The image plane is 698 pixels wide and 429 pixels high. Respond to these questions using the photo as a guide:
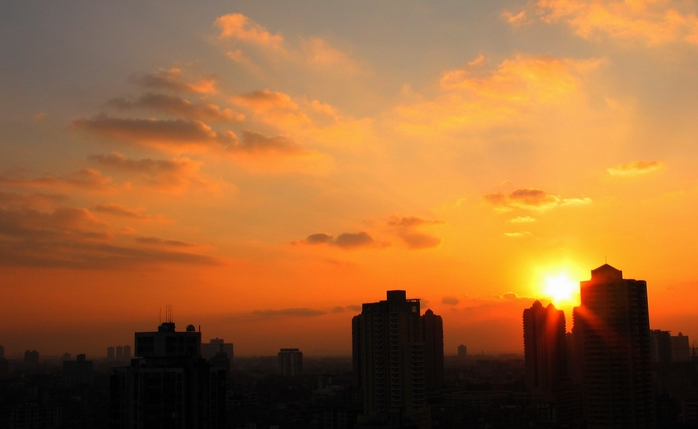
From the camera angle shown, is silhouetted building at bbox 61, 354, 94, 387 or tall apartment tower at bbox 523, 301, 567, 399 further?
silhouetted building at bbox 61, 354, 94, 387

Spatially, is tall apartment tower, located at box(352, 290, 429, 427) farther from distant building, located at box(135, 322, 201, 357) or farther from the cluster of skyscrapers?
distant building, located at box(135, 322, 201, 357)

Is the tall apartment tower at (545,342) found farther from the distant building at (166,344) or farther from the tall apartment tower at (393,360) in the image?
the distant building at (166,344)

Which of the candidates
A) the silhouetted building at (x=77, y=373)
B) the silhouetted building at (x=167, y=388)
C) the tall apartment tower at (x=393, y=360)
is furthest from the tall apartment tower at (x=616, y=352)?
the silhouetted building at (x=77, y=373)

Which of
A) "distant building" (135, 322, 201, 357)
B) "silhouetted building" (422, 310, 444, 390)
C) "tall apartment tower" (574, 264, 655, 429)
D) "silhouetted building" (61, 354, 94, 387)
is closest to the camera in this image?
"distant building" (135, 322, 201, 357)

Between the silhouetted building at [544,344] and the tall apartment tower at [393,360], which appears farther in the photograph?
the silhouetted building at [544,344]

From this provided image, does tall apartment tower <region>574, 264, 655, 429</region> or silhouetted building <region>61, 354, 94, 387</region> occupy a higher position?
tall apartment tower <region>574, 264, 655, 429</region>

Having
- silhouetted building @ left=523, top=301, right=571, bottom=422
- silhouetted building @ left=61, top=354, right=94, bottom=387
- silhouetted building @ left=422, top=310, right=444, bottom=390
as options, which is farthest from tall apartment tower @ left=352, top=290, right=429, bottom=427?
silhouetted building @ left=61, top=354, right=94, bottom=387
